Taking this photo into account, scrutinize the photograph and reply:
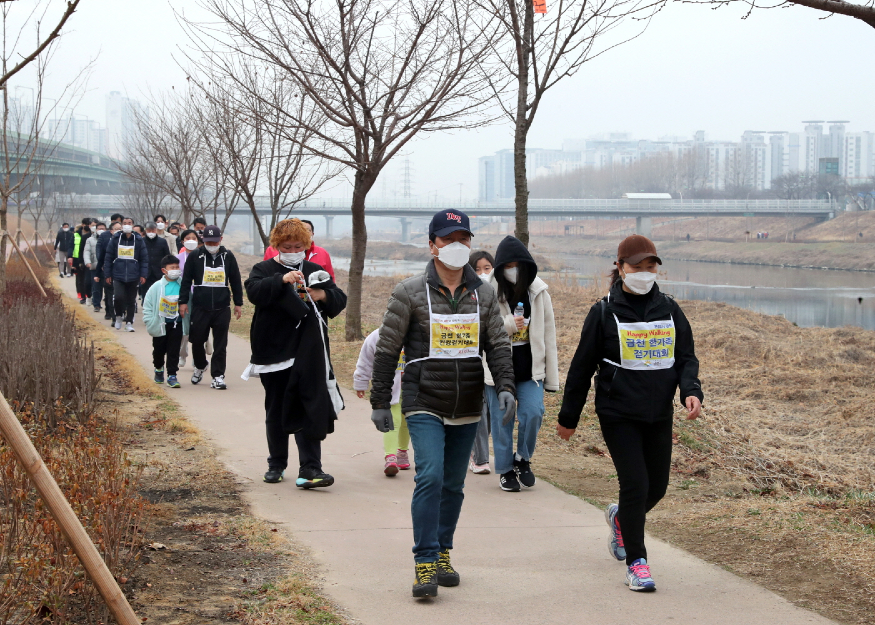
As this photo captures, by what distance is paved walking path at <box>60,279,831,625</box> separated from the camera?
4141 millimetres

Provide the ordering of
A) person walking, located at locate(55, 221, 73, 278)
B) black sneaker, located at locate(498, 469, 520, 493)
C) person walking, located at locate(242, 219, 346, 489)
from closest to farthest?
person walking, located at locate(242, 219, 346, 489) < black sneaker, located at locate(498, 469, 520, 493) < person walking, located at locate(55, 221, 73, 278)

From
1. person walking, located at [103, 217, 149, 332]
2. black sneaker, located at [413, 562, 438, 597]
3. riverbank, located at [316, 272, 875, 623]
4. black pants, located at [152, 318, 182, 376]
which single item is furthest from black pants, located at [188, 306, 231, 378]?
black sneaker, located at [413, 562, 438, 597]

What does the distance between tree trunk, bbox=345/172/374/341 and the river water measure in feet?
36.4

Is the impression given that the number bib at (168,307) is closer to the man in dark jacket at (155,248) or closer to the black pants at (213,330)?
the black pants at (213,330)

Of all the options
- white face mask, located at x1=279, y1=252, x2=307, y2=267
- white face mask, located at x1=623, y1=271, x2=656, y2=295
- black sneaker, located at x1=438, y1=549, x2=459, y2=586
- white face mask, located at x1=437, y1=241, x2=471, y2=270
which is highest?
white face mask, located at x1=437, y1=241, x2=471, y2=270

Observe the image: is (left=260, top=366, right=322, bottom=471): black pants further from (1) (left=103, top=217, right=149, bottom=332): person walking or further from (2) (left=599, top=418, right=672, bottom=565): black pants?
(1) (left=103, top=217, right=149, bottom=332): person walking

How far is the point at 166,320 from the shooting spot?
34.6ft

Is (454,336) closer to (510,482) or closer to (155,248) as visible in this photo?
(510,482)

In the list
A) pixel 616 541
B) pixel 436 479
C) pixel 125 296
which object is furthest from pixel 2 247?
pixel 616 541

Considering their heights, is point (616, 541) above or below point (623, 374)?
below

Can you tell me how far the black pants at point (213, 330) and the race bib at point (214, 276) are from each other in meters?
0.29

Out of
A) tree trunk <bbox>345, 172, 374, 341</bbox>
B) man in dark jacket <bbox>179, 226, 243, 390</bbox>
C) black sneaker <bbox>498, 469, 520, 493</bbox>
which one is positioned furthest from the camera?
tree trunk <bbox>345, 172, 374, 341</bbox>

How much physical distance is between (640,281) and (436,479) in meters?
1.41

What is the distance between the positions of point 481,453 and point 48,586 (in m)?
3.94
